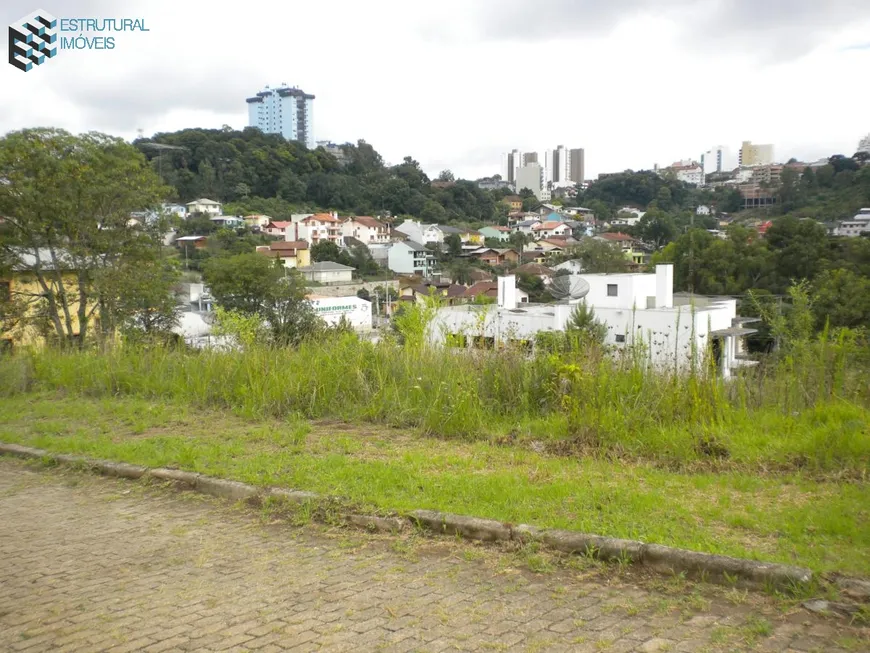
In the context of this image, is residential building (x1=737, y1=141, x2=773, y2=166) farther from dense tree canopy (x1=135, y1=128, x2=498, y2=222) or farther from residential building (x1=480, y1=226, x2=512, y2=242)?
dense tree canopy (x1=135, y1=128, x2=498, y2=222)

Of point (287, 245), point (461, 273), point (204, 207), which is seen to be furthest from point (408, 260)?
point (204, 207)

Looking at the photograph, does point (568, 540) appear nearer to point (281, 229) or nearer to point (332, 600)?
point (332, 600)

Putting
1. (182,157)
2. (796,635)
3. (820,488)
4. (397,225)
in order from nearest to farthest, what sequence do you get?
1. (796,635)
2. (820,488)
3. (182,157)
4. (397,225)

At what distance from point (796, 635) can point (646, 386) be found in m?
3.28

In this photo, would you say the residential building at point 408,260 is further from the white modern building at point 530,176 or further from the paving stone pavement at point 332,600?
the white modern building at point 530,176

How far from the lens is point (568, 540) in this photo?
11.7 feet

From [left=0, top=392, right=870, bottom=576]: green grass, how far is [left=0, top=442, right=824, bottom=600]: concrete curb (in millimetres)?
112

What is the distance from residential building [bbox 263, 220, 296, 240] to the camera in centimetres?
6191

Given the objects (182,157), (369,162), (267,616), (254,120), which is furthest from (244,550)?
(254,120)

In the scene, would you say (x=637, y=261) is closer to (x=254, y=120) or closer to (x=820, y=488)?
(x=820, y=488)

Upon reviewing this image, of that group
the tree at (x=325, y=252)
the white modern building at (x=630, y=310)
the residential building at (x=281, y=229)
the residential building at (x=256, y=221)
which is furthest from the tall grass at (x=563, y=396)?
the residential building at (x=256, y=221)

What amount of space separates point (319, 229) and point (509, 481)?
6173 centimetres

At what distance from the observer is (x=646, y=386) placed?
5906mm

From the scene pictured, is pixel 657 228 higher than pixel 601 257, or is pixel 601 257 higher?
pixel 657 228
